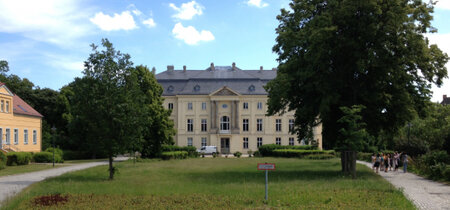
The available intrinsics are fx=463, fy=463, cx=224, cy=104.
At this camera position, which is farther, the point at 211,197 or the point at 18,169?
the point at 18,169

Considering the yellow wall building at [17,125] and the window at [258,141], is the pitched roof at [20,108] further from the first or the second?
the window at [258,141]

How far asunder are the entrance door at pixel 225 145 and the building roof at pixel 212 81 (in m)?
7.77

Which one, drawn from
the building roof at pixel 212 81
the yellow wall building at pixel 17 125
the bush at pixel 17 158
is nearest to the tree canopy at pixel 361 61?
the bush at pixel 17 158

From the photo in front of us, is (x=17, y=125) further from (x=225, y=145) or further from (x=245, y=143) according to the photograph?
(x=245, y=143)

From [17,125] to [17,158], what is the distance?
721cm

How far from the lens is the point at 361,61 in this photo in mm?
24688

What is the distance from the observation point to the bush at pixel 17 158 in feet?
123

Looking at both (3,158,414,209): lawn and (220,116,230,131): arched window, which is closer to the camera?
(3,158,414,209): lawn

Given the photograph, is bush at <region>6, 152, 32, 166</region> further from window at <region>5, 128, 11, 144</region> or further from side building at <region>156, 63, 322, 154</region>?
side building at <region>156, 63, 322, 154</region>

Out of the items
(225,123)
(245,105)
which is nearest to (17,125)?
(225,123)

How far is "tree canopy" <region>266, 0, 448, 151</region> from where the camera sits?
24.9 meters

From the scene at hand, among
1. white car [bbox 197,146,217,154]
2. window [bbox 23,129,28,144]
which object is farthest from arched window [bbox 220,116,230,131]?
window [bbox 23,129,28,144]

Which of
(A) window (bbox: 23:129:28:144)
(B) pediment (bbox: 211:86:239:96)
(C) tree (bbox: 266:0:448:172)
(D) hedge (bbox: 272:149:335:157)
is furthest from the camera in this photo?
(B) pediment (bbox: 211:86:239:96)

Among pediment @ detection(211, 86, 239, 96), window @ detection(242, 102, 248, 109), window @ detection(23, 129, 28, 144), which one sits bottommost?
window @ detection(23, 129, 28, 144)
